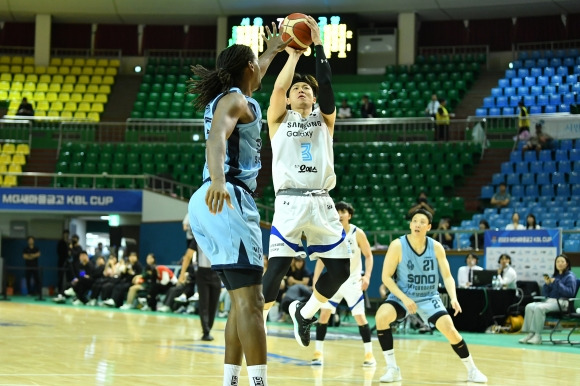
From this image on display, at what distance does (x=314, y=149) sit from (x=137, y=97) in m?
23.8

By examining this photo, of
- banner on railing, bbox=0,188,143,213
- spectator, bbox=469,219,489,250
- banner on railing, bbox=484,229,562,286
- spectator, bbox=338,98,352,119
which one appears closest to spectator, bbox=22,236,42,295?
banner on railing, bbox=0,188,143,213

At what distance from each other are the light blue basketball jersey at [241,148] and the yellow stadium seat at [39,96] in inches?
1042

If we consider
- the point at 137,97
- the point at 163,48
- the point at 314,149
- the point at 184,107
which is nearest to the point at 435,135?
the point at 184,107

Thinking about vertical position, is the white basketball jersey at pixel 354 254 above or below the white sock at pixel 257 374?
above

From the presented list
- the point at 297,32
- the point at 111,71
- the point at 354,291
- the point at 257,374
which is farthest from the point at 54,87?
the point at 257,374

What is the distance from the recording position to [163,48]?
1332 inches

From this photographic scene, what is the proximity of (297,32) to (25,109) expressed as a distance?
75.7 feet

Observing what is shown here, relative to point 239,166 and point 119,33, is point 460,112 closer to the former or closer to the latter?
point 119,33

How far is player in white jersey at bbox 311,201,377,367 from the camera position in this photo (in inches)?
385

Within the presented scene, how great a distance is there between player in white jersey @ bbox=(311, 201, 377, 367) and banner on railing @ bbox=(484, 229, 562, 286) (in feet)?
21.9

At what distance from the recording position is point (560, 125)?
73.7 ft

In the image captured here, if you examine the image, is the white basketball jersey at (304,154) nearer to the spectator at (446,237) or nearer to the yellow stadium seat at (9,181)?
the spectator at (446,237)

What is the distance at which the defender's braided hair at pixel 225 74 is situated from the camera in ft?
17.7

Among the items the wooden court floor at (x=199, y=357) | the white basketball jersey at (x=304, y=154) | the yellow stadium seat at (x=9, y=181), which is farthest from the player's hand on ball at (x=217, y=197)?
the yellow stadium seat at (x=9, y=181)
